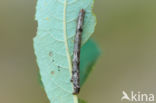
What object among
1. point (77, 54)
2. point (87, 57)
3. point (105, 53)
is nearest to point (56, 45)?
point (77, 54)

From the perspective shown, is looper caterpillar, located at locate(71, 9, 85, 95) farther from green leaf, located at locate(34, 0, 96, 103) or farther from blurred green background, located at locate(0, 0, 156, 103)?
blurred green background, located at locate(0, 0, 156, 103)

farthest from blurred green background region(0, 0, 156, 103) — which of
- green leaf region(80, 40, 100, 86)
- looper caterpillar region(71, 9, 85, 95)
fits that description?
looper caterpillar region(71, 9, 85, 95)

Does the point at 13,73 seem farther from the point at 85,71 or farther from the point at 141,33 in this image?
the point at 85,71

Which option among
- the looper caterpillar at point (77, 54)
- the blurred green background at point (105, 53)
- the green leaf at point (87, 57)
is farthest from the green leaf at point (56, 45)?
the blurred green background at point (105, 53)

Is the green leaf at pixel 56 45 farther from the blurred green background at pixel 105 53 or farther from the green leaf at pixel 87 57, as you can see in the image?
the blurred green background at pixel 105 53

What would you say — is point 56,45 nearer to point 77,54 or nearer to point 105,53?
point 77,54
